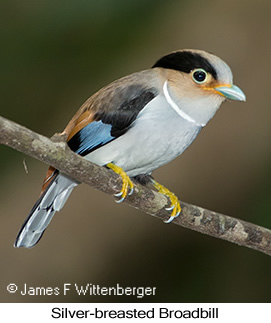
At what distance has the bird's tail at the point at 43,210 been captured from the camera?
3.08m

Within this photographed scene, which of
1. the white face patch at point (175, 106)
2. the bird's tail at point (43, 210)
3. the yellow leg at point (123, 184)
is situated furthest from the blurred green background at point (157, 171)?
the white face patch at point (175, 106)

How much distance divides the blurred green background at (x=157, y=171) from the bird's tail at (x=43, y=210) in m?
0.47

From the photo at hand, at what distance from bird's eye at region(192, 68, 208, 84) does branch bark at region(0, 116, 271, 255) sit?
1.60 ft

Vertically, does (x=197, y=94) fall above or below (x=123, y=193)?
above

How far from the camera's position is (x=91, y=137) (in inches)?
114

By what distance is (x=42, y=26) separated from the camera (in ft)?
14.8

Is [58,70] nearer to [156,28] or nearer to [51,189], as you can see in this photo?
[156,28]

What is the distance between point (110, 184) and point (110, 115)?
1.29 feet

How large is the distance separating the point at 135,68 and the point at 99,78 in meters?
0.36

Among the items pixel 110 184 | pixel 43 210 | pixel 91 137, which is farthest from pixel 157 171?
pixel 110 184

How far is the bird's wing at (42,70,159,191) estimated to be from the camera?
2920 mm

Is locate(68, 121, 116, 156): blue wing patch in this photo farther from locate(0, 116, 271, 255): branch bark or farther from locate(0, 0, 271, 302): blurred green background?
locate(0, 0, 271, 302): blurred green background

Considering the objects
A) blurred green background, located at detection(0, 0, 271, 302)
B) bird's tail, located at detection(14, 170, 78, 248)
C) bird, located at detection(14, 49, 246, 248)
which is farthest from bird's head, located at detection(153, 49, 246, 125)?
blurred green background, located at detection(0, 0, 271, 302)

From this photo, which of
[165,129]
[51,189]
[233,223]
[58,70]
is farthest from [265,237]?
[58,70]
